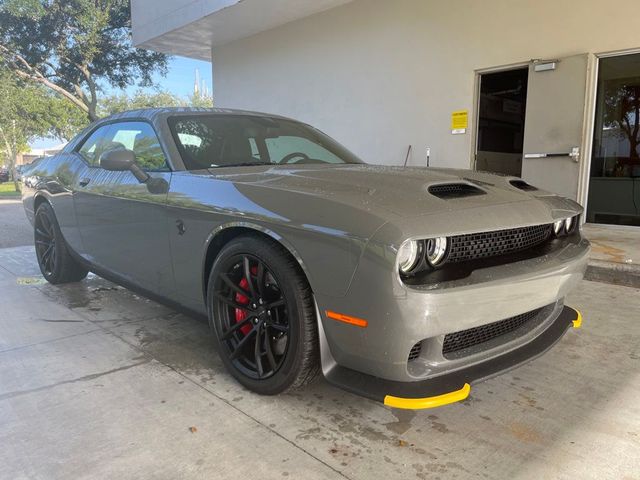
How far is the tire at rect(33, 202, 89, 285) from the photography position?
4.10 metres

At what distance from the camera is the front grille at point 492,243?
2.00m

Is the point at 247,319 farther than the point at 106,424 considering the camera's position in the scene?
Yes

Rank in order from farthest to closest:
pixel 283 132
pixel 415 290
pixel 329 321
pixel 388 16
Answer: pixel 388 16 → pixel 283 132 → pixel 329 321 → pixel 415 290

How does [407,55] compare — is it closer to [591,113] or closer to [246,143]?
[591,113]

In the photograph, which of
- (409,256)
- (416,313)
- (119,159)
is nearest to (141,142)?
(119,159)

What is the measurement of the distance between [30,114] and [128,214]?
96.2 feet

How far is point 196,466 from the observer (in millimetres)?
1811

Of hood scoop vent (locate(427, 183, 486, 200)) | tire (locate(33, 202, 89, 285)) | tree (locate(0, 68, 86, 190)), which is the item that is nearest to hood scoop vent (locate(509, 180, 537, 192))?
hood scoop vent (locate(427, 183, 486, 200))

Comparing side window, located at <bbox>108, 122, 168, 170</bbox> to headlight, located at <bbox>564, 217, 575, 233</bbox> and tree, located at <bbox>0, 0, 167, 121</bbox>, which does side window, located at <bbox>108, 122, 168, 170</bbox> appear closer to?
headlight, located at <bbox>564, 217, 575, 233</bbox>

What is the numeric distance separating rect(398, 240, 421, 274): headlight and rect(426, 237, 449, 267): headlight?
3.2 inches

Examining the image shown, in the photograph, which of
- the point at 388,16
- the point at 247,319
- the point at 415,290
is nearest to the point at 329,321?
the point at 415,290

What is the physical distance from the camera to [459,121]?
726cm

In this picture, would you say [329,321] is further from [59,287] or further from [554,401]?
[59,287]

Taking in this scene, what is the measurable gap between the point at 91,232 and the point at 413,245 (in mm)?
2597
